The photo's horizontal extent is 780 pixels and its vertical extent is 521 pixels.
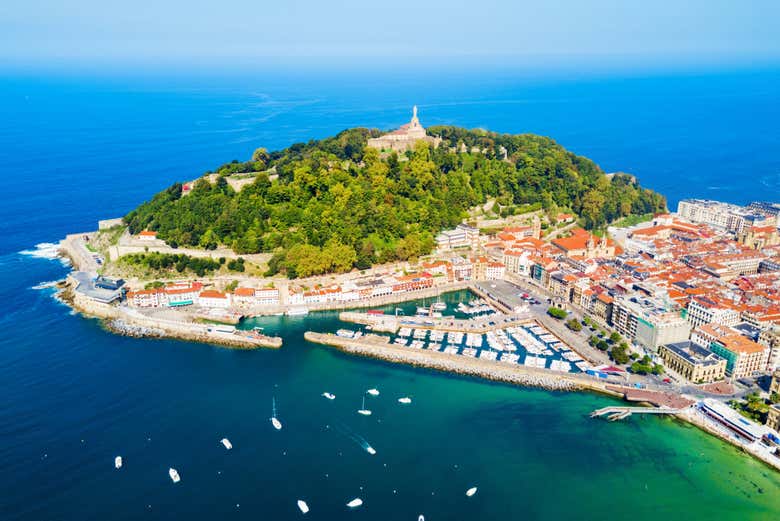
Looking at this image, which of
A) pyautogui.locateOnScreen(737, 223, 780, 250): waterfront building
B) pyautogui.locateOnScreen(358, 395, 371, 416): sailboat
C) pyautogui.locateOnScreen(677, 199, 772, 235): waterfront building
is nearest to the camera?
pyautogui.locateOnScreen(358, 395, 371, 416): sailboat

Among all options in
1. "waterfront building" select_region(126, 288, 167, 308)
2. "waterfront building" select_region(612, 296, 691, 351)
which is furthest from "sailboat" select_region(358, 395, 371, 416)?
"waterfront building" select_region(126, 288, 167, 308)

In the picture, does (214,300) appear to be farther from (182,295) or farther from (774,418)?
(774,418)

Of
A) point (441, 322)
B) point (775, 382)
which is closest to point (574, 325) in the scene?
point (441, 322)

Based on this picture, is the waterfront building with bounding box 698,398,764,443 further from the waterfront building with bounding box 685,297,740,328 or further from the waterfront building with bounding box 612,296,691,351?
the waterfront building with bounding box 685,297,740,328

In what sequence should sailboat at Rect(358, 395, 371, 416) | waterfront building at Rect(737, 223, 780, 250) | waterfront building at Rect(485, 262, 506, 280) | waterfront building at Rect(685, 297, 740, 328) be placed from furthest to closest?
waterfront building at Rect(737, 223, 780, 250), waterfront building at Rect(485, 262, 506, 280), waterfront building at Rect(685, 297, 740, 328), sailboat at Rect(358, 395, 371, 416)

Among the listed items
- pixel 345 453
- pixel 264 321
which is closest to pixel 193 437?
pixel 345 453

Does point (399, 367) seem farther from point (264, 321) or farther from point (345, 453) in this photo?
point (264, 321)
